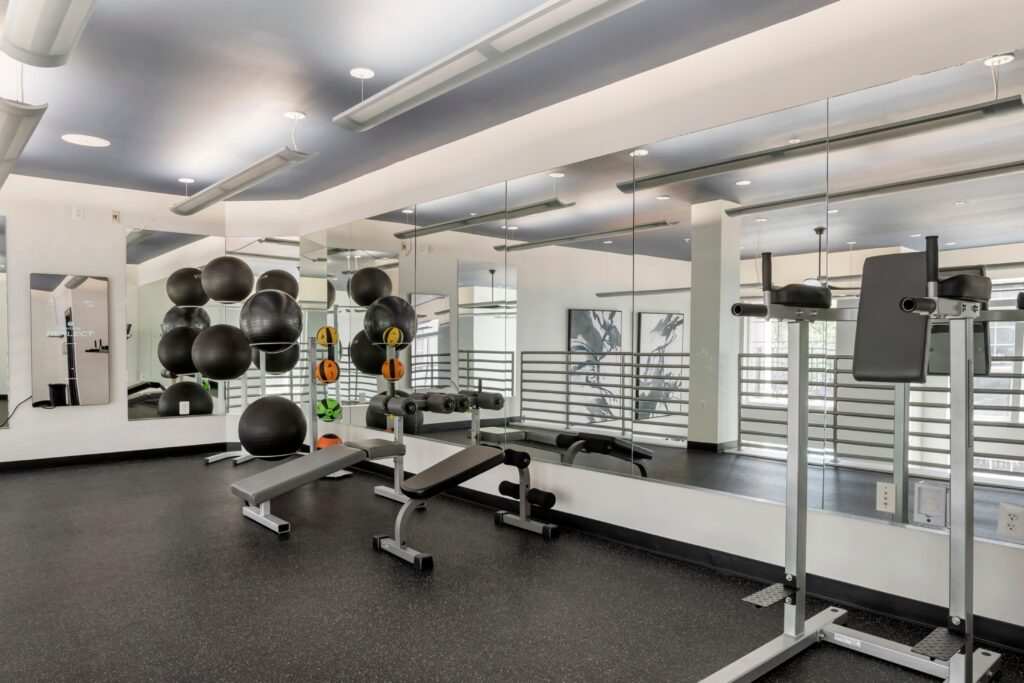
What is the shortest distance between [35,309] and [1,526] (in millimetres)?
2567

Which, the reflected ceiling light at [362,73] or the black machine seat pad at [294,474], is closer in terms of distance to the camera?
the reflected ceiling light at [362,73]

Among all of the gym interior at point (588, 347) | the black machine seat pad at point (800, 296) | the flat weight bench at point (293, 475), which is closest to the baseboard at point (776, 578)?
the gym interior at point (588, 347)

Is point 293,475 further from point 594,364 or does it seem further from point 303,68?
point 303,68

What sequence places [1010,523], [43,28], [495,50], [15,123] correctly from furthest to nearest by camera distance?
[15,123], [495,50], [1010,523], [43,28]

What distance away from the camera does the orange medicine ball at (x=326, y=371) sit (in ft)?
19.1

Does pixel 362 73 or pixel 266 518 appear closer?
pixel 362 73

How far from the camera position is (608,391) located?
3.99m

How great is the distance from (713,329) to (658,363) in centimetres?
39

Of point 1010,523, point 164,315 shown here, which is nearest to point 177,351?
point 164,315

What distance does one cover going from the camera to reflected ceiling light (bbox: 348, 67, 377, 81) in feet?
12.1

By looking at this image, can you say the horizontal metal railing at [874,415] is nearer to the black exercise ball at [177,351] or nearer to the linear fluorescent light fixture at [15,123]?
the linear fluorescent light fixture at [15,123]

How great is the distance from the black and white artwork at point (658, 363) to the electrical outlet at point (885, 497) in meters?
1.06

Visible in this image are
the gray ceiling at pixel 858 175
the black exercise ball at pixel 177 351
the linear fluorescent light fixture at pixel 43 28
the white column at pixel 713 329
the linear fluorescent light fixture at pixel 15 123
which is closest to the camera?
the linear fluorescent light fixture at pixel 43 28

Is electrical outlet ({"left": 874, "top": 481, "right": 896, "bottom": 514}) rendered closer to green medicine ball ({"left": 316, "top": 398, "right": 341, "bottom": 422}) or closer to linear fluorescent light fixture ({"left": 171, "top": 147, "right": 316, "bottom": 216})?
linear fluorescent light fixture ({"left": 171, "top": 147, "right": 316, "bottom": 216})
